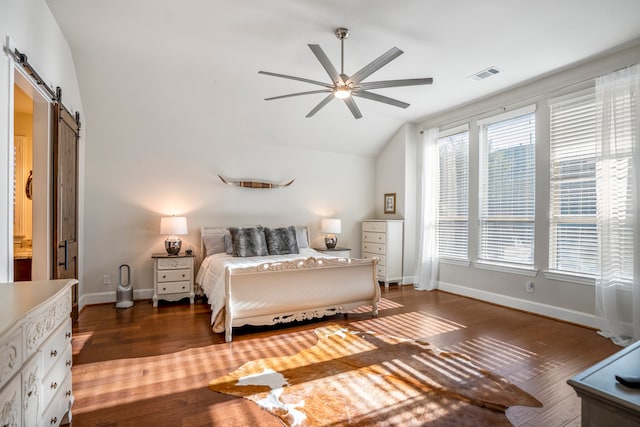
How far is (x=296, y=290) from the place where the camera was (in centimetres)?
353

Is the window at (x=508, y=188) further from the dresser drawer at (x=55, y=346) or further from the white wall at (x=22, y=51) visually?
the white wall at (x=22, y=51)

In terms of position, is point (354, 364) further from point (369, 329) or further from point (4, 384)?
point (4, 384)

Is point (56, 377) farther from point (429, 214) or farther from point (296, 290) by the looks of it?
point (429, 214)

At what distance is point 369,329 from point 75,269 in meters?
3.38

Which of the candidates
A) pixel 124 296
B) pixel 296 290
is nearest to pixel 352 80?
pixel 296 290

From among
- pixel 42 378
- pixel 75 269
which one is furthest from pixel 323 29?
pixel 75 269

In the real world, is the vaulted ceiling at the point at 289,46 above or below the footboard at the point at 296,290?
above

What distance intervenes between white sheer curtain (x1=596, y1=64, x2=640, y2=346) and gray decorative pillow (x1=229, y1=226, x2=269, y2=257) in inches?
159

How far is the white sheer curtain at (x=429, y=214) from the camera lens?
5.46 metres

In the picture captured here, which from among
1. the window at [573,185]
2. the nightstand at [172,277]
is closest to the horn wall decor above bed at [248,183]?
the nightstand at [172,277]

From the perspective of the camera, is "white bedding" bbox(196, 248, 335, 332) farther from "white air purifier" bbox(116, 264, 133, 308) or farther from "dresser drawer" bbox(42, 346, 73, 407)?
"dresser drawer" bbox(42, 346, 73, 407)

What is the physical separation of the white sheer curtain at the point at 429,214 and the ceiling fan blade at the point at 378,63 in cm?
301

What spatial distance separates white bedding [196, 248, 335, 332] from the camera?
3.33 meters

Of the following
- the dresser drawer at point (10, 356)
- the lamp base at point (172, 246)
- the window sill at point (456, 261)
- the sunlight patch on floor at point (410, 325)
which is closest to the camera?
the dresser drawer at point (10, 356)
